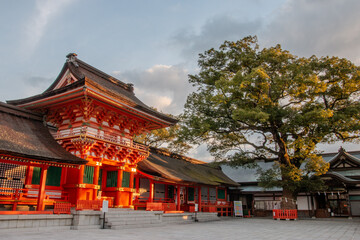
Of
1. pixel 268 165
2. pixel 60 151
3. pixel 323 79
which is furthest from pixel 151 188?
pixel 268 165

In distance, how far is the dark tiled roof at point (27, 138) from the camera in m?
12.1

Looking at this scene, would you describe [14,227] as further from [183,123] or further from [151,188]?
[183,123]

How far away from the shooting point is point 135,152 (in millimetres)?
18609

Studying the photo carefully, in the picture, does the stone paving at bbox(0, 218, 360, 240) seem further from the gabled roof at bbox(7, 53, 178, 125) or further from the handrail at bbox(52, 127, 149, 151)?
the gabled roof at bbox(7, 53, 178, 125)

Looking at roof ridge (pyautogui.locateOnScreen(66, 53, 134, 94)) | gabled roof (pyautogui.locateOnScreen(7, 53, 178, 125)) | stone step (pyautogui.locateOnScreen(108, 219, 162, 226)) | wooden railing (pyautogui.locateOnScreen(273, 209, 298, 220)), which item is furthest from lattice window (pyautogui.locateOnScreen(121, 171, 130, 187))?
wooden railing (pyautogui.locateOnScreen(273, 209, 298, 220))

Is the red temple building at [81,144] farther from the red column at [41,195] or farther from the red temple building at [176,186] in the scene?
the red temple building at [176,186]

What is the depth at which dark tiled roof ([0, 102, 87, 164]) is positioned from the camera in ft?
39.5

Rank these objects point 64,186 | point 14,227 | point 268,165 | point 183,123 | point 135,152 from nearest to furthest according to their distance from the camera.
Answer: point 14,227, point 64,186, point 135,152, point 183,123, point 268,165

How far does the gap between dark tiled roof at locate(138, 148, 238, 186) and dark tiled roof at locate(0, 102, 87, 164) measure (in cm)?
700

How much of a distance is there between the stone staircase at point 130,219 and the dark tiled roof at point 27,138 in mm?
3281

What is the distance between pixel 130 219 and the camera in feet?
49.4

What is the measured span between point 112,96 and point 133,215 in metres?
6.89

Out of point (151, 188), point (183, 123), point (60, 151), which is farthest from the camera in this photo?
point (183, 123)

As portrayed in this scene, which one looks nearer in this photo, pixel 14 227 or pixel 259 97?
pixel 14 227
